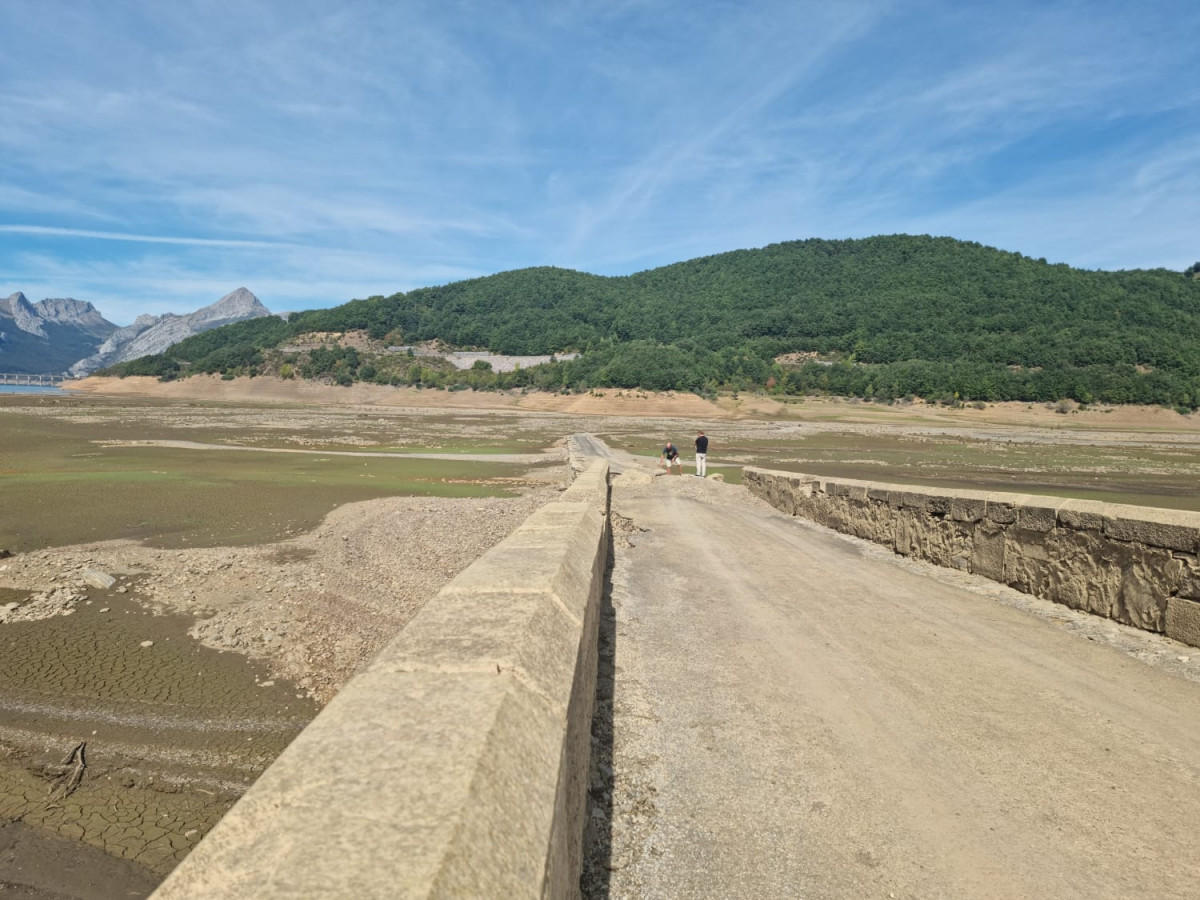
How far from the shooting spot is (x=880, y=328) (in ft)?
481

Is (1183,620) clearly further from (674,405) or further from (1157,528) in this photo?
(674,405)

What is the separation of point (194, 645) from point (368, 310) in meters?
196

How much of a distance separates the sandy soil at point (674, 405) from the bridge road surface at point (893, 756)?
78620mm

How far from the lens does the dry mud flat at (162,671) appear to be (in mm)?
4426

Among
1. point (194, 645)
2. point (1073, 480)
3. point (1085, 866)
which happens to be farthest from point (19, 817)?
point (1073, 480)

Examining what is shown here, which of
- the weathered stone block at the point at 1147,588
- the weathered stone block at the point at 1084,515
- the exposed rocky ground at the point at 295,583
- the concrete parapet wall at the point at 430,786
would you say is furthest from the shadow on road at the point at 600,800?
the weathered stone block at the point at 1084,515

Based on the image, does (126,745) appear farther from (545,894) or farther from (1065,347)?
(1065,347)

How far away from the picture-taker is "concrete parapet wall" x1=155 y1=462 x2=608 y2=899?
1430 mm

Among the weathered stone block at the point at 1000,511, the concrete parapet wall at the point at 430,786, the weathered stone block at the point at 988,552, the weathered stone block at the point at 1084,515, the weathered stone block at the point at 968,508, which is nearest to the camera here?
the concrete parapet wall at the point at 430,786

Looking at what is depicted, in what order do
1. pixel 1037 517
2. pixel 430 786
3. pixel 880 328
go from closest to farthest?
1. pixel 430 786
2. pixel 1037 517
3. pixel 880 328

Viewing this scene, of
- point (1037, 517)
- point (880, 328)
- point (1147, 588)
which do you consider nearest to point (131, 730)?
point (1147, 588)

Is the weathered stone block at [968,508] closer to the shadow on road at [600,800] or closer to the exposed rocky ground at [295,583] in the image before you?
the shadow on road at [600,800]

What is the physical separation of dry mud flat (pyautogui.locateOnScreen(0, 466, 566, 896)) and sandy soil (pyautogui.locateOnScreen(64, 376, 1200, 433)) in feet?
250

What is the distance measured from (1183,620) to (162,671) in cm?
938
